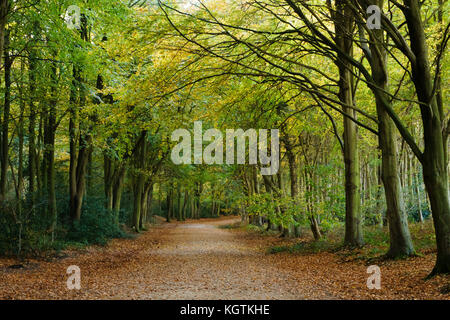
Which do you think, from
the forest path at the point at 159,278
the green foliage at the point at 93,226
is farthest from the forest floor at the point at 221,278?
the green foliage at the point at 93,226

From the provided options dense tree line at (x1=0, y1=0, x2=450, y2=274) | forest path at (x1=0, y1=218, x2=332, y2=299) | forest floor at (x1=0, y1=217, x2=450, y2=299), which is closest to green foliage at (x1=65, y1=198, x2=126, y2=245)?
dense tree line at (x1=0, y1=0, x2=450, y2=274)

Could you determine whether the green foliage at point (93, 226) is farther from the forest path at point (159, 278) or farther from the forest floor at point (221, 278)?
the forest floor at point (221, 278)

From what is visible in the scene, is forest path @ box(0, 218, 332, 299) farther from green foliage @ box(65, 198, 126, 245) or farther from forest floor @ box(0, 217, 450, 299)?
green foliage @ box(65, 198, 126, 245)

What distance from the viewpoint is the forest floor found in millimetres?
6590

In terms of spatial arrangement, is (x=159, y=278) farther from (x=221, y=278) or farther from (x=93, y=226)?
(x=93, y=226)

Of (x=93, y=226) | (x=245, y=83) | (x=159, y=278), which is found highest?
(x=245, y=83)

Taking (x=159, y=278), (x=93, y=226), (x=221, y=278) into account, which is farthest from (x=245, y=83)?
(x=93, y=226)

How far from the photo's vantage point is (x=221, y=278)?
8.52m

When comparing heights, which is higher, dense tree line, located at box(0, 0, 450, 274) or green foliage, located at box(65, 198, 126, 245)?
dense tree line, located at box(0, 0, 450, 274)

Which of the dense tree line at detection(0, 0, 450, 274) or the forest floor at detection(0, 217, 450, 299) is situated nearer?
the forest floor at detection(0, 217, 450, 299)

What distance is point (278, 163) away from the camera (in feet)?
61.7
